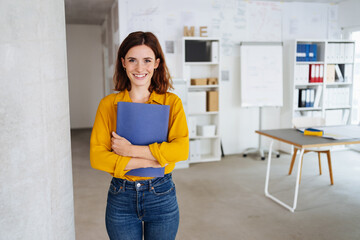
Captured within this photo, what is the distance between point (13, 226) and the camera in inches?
47.7

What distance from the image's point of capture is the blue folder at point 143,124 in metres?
1.24

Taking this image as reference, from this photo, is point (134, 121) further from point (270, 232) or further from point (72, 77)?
point (72, 77)

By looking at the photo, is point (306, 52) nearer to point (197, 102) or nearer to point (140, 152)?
Result: point (197, 102)

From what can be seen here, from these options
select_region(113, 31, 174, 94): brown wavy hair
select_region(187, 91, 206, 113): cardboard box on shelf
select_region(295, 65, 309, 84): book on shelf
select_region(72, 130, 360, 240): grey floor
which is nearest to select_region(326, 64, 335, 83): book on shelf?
select_region(295, 65, 309, 84): book on shelf

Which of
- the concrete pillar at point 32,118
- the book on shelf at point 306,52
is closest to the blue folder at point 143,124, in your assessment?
the concrete pillar at point 32,118

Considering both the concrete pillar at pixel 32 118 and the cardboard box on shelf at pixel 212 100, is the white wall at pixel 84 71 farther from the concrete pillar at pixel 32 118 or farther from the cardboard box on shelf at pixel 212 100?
A: the concrete pillar at pixel 32 118

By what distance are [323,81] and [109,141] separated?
5387mm

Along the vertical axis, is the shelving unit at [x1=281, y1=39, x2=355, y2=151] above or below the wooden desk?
above

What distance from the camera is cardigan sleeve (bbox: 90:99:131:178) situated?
4.15ft

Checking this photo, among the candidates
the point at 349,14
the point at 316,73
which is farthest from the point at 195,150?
the point at 349,14

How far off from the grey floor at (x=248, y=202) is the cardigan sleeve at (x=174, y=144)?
5.87 ft

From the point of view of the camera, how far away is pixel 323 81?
231 inches

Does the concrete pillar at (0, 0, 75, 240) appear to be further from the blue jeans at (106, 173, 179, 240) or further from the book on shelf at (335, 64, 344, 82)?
the book on shelf at (335, 64, 344, 82)

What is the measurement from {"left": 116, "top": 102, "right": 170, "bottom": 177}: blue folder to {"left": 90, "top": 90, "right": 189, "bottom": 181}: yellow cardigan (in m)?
0.04
